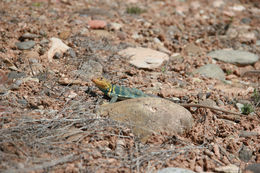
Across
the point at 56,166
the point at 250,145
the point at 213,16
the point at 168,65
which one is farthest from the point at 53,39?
the point at 213,16

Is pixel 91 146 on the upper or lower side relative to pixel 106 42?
lower

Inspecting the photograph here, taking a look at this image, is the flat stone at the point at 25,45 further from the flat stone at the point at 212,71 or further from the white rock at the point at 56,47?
the flat stone at the point at 212,71

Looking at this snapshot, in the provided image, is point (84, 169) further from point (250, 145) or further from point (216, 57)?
point (216, 57)

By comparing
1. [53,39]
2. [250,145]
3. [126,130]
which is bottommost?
[250,145]

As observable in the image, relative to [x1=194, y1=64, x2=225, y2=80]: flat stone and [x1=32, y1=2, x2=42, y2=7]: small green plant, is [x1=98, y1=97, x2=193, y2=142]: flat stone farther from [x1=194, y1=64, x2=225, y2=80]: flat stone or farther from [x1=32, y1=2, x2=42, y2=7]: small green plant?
[x1=32, y1=2, x2=42, y2=7]: small green plant

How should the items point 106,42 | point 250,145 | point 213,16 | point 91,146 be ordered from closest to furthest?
point 91,146 → point 250,145 → point 106,42 → point 213,16

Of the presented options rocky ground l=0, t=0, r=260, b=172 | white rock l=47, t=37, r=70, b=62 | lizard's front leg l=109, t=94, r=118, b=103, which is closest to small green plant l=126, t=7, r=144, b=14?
rocky ground l=0, t=0, r=260, b=172

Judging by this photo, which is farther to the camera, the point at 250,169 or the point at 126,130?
the point at 126,130
